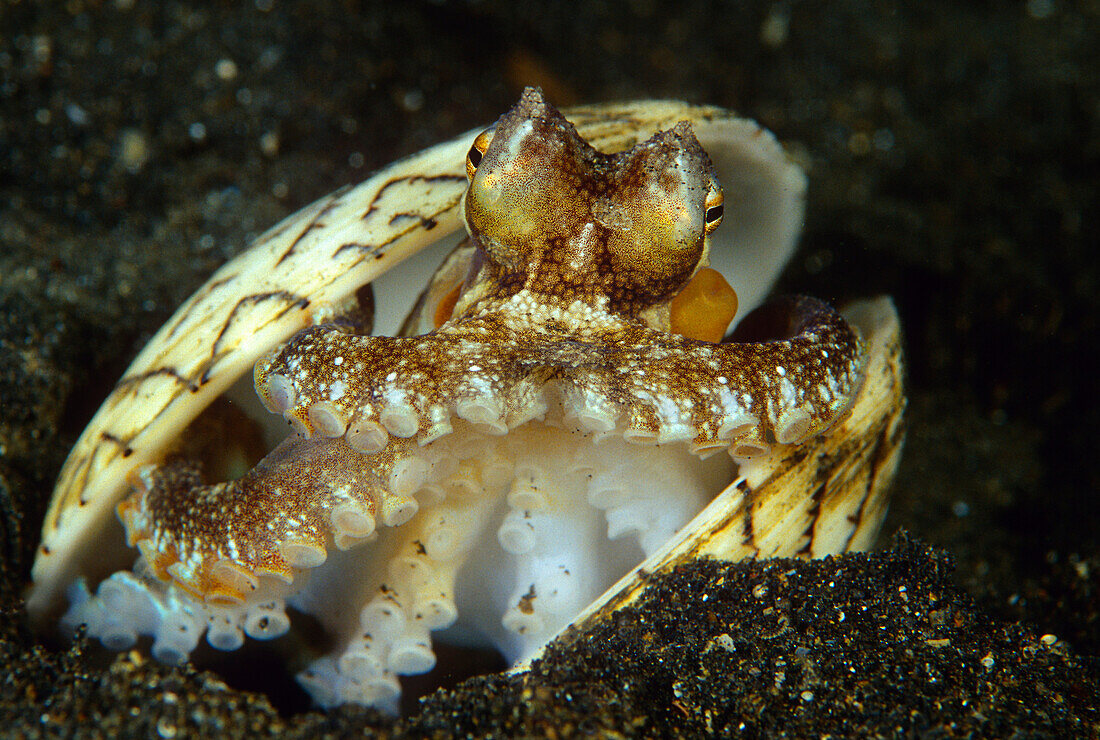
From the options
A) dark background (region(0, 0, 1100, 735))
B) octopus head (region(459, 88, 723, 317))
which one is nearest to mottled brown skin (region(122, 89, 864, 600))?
octopus head (region(459, 88, 723, 317))

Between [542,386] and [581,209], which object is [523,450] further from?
[581,209]

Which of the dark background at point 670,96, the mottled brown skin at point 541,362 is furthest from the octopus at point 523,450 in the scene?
the dark background at point 670,96

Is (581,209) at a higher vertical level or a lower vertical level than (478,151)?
lower

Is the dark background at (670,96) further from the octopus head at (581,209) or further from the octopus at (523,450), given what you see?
the octopus head at (581,209)

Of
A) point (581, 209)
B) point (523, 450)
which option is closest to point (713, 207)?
point (581, 209)

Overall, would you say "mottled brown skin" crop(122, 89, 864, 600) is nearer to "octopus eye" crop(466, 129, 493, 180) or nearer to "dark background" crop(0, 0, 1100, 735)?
"octopus eye" crop(466, 129, 493, 180)

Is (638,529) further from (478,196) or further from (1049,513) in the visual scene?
(1049,513)

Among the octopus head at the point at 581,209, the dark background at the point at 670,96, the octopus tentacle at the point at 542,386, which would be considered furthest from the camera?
the dark background at the point at 670,96

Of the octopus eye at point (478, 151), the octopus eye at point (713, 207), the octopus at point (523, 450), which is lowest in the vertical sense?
the octopus at point (523, 450)

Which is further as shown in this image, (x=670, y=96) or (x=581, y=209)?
(x=670, y=96)
